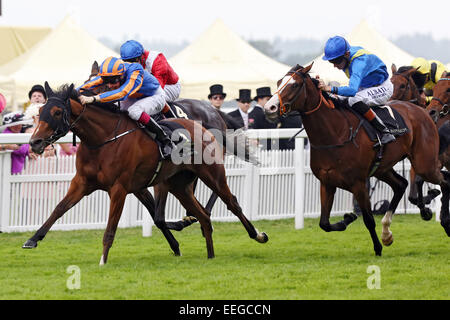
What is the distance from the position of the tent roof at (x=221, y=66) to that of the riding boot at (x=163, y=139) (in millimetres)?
9629

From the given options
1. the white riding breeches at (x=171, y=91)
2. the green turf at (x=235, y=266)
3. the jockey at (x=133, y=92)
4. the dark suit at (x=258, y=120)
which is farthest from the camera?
the dark suit at (x=258, y=120)

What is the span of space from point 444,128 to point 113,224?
13.6ft

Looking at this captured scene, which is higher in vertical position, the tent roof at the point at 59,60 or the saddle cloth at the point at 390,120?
the tent roof at the point at 59,60

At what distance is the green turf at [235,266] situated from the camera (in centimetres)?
639

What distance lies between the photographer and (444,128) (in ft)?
32.2

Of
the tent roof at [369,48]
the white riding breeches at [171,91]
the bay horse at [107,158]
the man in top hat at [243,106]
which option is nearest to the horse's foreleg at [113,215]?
the bay horse at [107,158]

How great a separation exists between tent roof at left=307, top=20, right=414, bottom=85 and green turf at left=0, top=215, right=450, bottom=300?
26.9 ft

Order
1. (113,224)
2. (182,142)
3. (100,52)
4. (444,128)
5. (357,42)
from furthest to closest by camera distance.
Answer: (357,42) → (100,52) → (444,128) → (182,142) → (113,224)

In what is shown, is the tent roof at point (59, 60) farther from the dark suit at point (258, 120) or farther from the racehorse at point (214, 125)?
the racehorse at point (214, 125)

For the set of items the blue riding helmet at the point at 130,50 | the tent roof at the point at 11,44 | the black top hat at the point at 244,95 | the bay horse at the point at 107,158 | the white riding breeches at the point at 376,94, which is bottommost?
the bay horse at the point at 107,158

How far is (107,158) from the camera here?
7.63 metres

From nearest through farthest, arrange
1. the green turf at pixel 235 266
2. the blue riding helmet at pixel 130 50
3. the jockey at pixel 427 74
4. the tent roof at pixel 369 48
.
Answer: the green turf at pixel 235 266 → the blue riding helmet at pixel 130 50 → the jockey at pixel 427 74 → the tent roof at pixel 369 48

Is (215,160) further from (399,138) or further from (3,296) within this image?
(3,296)

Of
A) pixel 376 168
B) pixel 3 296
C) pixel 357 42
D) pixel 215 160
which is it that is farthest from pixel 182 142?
pixel 357 42
